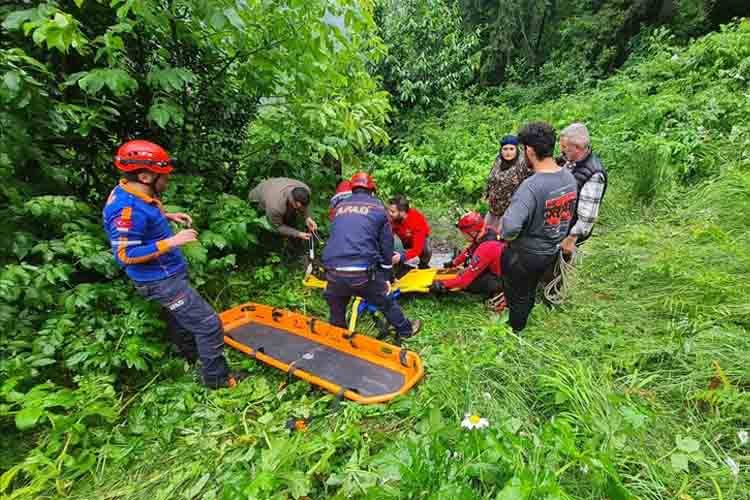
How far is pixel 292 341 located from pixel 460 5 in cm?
1273

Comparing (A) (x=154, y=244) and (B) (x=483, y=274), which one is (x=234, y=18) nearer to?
(A) (x=154, y=244)

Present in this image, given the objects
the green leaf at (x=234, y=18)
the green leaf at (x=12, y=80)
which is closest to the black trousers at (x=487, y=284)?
the green leaf at (x=234, y=18)

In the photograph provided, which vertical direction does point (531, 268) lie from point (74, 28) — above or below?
below

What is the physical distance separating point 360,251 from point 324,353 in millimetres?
891

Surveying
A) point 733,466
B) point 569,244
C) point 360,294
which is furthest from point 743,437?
point 360,294

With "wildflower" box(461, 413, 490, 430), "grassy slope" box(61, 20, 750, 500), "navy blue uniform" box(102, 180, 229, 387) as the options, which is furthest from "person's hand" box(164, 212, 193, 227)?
"wildflower" box(461, 413, 490, 430)

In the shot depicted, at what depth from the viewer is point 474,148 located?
782 cm

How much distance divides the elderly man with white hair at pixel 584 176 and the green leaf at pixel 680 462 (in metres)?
1.68

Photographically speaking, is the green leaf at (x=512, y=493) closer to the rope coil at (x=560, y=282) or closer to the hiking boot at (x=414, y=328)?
the hiking boot at (x=414, y=328)

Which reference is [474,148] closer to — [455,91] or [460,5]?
[455,91]

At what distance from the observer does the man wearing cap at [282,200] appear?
12.8 feet

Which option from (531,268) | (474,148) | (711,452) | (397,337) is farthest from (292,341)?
(474,148)

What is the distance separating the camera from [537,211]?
2385 mm

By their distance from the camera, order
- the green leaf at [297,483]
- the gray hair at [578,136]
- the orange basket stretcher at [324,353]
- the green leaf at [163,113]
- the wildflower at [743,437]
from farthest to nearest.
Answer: the gray hair at [578,136], the green leaf at [163,113], the orange basket stretcher at [324,353], the wildflower at [743,437], the green leaf at [297,483]
